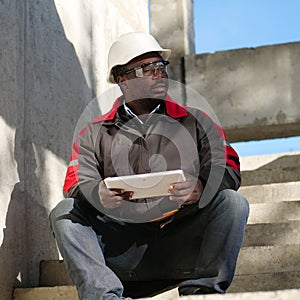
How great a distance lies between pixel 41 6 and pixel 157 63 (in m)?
1.14

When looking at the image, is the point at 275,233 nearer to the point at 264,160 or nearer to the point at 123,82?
the point at 123,82

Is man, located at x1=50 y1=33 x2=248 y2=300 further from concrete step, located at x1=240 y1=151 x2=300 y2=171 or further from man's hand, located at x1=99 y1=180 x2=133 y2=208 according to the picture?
concrete step, located at x1=240 y1=151 x2=300 y2=171

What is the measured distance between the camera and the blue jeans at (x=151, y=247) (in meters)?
2.70

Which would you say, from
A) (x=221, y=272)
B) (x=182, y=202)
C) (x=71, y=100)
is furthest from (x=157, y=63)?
(x=71, y=100)

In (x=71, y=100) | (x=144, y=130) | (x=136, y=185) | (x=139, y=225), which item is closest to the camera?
(x=136, y=185)

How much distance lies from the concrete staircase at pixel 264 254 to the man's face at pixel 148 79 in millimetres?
764

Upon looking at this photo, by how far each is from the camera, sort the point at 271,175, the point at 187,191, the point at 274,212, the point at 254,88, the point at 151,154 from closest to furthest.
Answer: the point at 187,191 < the point at 151,154 < the point at 274,212 < the point at 271,175 < the point at 254,88

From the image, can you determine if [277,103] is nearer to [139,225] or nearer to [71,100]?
[71,100]

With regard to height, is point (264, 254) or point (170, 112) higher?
point (170, 112)

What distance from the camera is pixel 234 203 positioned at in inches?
109

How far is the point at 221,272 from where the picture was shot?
2.72 metres

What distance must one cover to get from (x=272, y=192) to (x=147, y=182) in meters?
1.90

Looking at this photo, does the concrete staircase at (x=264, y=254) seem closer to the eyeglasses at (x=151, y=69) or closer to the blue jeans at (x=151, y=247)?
the blue jeans at (x=151, y=247)

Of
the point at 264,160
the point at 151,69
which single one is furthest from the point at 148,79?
the point at 264,160
